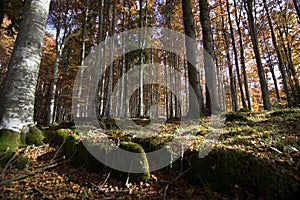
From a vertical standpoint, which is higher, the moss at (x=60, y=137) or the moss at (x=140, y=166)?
the moss at (x=60, y=137)

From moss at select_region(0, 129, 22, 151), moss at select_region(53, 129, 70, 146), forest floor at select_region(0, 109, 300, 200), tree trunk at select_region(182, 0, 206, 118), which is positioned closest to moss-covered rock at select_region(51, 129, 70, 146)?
moss at select_region(53, 129, 70, 146)

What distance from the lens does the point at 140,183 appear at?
9.43 feet

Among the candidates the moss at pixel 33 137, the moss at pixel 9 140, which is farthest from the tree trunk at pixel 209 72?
the moss at pixel 9 140

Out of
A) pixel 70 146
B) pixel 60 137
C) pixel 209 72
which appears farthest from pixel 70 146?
pixel 209 72

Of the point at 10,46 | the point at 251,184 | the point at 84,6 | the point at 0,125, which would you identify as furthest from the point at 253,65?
the point at 10,46

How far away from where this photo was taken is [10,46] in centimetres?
1684

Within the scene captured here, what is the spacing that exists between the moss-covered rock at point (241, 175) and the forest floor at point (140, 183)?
3 centimetres

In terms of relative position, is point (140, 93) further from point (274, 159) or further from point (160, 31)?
point (160, 31)

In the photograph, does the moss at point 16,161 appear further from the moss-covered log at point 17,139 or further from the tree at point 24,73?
the tree at point 24,73

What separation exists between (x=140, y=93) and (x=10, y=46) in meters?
16.0

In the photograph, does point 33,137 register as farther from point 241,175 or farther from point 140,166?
point 241,175

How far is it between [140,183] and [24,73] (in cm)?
345

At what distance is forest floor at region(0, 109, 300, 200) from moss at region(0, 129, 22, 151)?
0.17 metres

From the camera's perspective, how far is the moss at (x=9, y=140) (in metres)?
3.16
